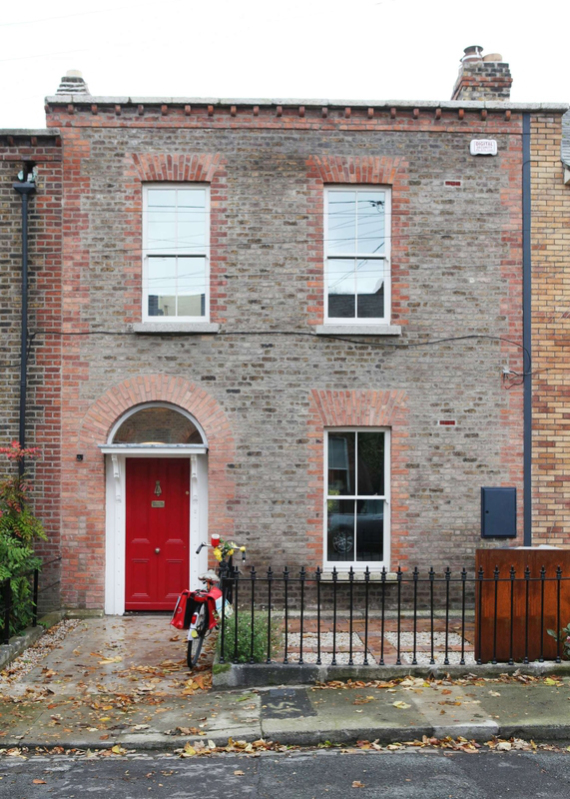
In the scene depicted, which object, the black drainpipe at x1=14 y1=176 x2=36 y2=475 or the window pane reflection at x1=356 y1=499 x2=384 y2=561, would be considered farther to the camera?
the window pane reflection at x1=356 y1=499 x2=384 y2=561

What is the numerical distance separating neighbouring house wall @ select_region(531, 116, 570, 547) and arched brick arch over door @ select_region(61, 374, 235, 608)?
4.59 metres

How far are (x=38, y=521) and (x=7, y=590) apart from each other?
1.57 meters

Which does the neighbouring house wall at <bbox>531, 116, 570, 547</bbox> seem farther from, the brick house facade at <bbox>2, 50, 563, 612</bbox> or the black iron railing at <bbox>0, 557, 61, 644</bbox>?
the black iron railing at <bbox>0, 557, 61, 644</bbox>

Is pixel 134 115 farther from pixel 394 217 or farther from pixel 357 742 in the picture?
pixel 357 742

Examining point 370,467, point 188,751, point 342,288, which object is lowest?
point 188,751

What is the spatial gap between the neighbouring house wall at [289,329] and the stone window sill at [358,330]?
0.52 feet

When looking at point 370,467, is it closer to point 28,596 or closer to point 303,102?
point 28,596

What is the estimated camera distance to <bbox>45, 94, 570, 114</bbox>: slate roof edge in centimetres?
1130

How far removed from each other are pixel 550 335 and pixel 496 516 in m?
2.81

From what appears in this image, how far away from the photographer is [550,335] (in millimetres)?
11531

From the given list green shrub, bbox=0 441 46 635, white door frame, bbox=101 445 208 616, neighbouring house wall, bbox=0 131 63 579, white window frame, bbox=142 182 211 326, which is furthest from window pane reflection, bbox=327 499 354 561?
green shrub, bbox=0 441 46 635

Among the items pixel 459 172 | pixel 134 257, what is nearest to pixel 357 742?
pixel 134 257

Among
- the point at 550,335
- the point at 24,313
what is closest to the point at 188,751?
the point at 24,313

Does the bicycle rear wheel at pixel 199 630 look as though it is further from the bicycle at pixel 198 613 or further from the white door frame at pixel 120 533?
the white door frame at pixel 120 533
